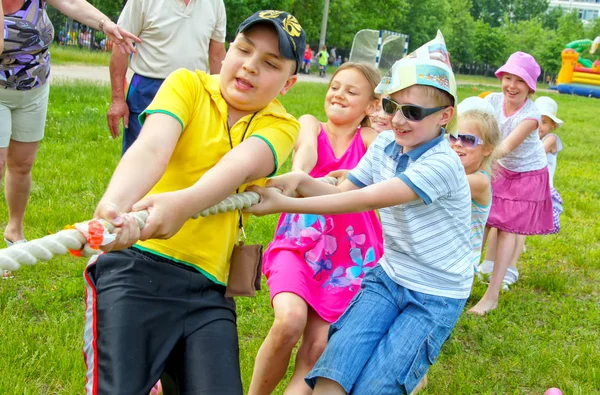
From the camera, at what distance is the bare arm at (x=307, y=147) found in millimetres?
3740

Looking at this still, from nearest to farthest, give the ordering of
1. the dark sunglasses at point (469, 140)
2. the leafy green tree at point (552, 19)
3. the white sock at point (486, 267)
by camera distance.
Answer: the dark sunglasses at point (469, 140), the white sock at point (486, 267), the leafy green tree at point (552, 19)

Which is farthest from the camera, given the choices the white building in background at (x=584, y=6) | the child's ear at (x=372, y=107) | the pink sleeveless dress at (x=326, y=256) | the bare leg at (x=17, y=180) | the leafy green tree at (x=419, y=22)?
the white building in background at (x=584, y=6)

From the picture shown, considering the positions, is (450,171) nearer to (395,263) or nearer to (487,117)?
(395,263)

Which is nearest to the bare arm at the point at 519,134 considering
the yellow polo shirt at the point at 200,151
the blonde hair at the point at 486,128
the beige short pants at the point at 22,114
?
the blonde hair at the point at 486,128

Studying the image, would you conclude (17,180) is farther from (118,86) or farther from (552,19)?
(552,19)

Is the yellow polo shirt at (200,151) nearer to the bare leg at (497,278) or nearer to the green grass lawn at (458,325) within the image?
the green grass lawn at (458,325)

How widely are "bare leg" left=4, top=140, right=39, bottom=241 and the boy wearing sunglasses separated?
95.6 inches

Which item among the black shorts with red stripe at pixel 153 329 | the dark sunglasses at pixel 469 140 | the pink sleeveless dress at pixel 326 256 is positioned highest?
the dark sunglasses at pixel 469 140

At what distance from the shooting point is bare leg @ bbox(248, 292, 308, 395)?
3352mm

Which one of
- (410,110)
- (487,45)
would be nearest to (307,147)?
(410,110)

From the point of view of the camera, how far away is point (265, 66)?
2805 mm

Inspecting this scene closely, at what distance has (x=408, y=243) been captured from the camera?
323 cm

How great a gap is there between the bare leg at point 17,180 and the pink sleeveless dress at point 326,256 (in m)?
2.00

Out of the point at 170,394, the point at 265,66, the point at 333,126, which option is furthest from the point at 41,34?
the point at 170,394
